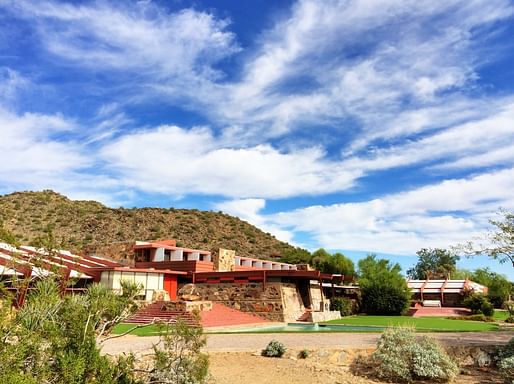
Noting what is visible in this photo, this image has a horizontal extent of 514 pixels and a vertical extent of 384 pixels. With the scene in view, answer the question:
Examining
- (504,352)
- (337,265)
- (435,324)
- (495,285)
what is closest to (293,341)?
(504,352)

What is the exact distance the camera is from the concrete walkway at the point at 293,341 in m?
13.7

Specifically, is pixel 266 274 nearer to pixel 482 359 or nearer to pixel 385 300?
pixel 385 300

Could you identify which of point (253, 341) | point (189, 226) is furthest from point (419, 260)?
point (253, 341)

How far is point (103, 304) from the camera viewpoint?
6.20 metres

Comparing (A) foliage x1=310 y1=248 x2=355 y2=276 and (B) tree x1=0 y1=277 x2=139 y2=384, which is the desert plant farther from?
(A) foliage x1=310 y1=248 x2=355 y2=276

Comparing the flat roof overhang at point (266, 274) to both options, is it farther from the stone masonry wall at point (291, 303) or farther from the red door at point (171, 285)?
the red door at point (171, 285)

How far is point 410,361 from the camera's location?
38.7 ft

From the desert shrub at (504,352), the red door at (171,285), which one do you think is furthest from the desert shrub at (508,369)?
the red door at (171,285)

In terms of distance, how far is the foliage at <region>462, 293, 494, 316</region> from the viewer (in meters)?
34.3

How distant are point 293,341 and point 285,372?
413cm

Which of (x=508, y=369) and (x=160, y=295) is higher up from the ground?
(x=160, y=295)

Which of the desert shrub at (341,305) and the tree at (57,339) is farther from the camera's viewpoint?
the desert shrub at (341,305)

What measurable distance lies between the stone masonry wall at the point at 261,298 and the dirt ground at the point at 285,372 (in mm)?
13152

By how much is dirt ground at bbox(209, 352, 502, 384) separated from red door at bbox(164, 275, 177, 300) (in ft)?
53.8
